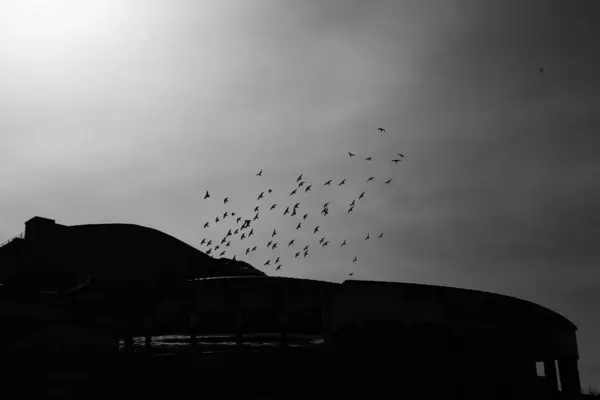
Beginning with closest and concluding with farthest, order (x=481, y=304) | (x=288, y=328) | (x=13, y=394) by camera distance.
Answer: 1. (x=13, y=394)
2. (x=481, y=304)
3. (x=288, y=328)

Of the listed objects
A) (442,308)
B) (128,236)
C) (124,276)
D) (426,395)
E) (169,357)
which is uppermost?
(128,236)

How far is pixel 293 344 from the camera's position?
38.8m

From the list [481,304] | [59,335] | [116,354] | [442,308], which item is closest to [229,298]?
[116,354]

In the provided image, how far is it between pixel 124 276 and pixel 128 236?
4145 millimetres

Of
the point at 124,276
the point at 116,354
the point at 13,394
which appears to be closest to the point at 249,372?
the point at 116,354

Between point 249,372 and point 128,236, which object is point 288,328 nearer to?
point 249,372

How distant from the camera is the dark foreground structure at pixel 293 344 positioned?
1410 inches

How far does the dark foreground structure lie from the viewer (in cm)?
3581

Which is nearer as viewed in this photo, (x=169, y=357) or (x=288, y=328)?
(x=169, y=357)

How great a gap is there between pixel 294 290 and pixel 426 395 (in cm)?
1042

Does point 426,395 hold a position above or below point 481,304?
below

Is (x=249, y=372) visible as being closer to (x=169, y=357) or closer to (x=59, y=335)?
(x=169, y=357)

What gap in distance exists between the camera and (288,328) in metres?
41.9

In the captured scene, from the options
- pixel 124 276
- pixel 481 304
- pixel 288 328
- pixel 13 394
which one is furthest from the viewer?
pixel 124 276
